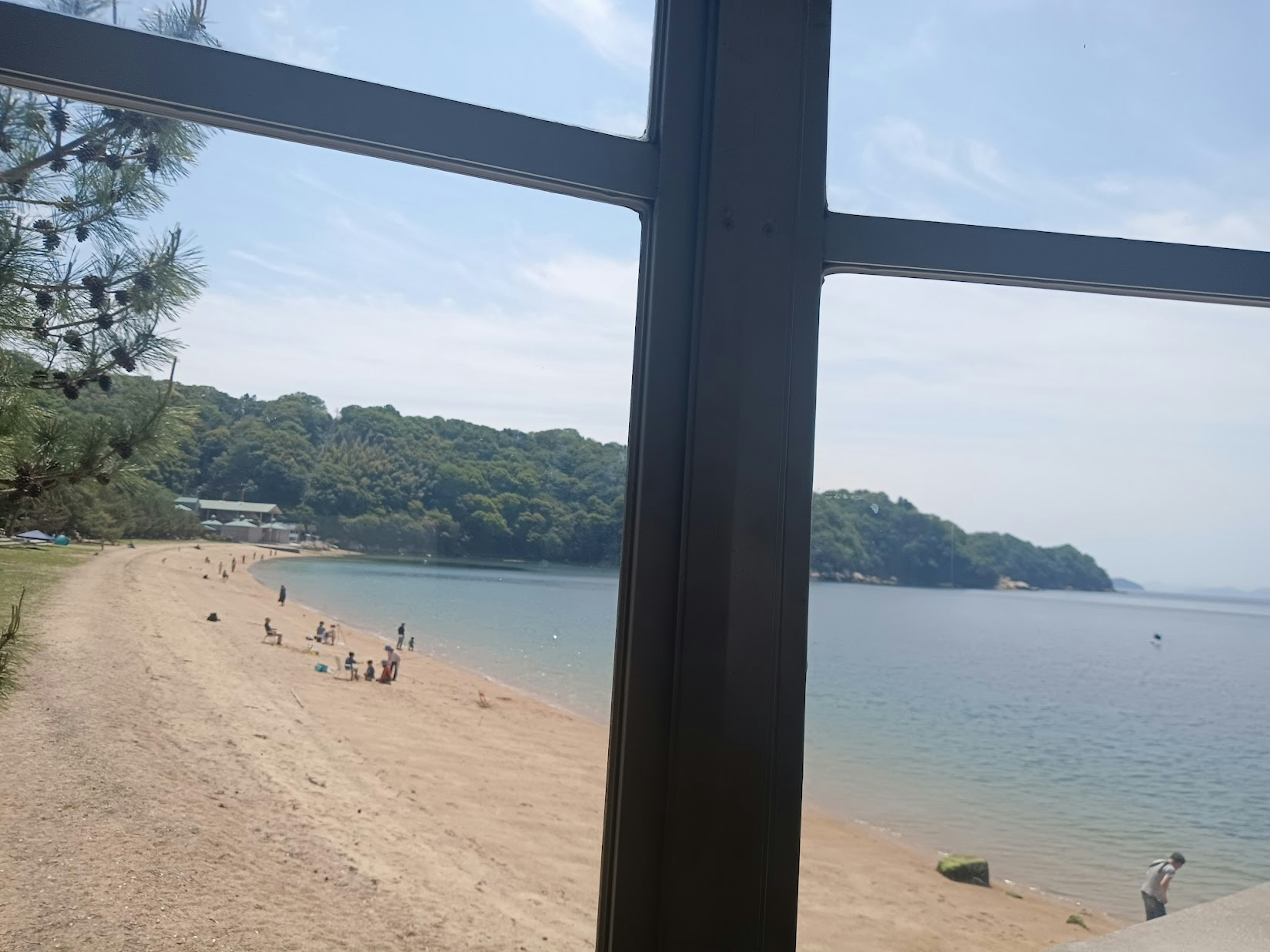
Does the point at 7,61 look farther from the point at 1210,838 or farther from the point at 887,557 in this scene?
the point at 1210,838

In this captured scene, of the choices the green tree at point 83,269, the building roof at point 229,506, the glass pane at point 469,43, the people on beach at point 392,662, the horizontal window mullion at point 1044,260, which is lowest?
the people on beach at point 392,662

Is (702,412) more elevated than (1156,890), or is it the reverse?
(702,412)

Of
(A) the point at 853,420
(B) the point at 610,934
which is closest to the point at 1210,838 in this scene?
(A) the point at 853,420

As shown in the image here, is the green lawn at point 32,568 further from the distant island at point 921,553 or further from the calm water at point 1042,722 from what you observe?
the distant island at point 921,553

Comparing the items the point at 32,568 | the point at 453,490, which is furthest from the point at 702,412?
the point at 32,568

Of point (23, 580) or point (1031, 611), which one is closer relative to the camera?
point (23, 580)

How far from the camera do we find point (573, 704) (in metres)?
1.07

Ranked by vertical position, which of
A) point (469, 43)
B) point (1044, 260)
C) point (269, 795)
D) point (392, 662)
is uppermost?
point (469, 43)

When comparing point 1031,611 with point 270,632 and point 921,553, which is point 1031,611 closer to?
point 921,553

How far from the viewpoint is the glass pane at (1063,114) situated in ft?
4.10

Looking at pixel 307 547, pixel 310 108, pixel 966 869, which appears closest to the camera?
pixel 310 108

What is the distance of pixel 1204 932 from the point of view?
1252 millimetres

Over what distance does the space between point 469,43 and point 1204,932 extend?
1.50 meters

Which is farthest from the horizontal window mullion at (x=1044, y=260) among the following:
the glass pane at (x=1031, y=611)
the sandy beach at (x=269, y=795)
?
the sandy beach at (x=269, y=795)
